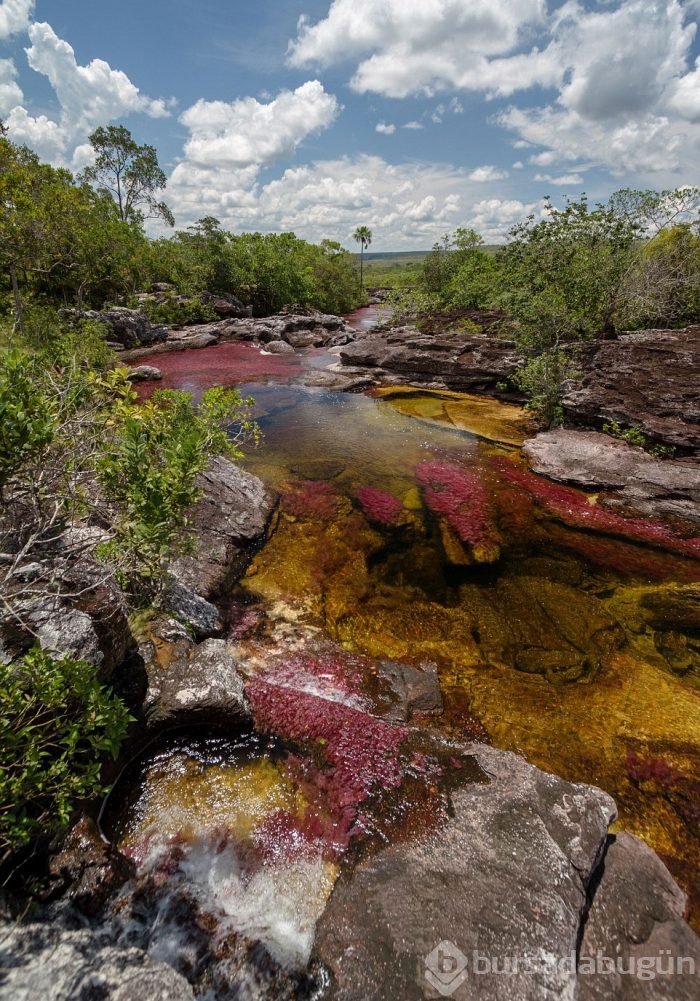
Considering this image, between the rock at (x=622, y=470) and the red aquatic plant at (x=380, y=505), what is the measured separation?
6.80m

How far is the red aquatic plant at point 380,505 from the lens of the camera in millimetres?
14469

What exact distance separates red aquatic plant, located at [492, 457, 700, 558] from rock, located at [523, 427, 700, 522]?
77cm

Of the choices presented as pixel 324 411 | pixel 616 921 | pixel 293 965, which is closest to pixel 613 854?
pixel 616 921

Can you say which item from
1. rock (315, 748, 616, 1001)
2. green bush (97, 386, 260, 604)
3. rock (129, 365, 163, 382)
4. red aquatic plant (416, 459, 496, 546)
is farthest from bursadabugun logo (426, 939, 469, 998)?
rock (129, 365, 163, 382)

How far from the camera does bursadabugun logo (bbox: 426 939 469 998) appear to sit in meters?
4.09

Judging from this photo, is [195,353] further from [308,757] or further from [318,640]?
Answer: [308,757]

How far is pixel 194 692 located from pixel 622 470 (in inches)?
678

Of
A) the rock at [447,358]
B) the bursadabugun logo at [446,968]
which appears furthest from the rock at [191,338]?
the bursadabugun logo at [446,968]

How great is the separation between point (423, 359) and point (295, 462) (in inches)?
647

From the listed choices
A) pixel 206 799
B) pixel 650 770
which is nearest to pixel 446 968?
pixel 206 799

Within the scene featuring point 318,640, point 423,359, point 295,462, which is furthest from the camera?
point 423,359

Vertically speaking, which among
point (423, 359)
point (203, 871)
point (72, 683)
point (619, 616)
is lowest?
point (619, 616)

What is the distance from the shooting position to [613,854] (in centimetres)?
548

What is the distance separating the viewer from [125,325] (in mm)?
37344
